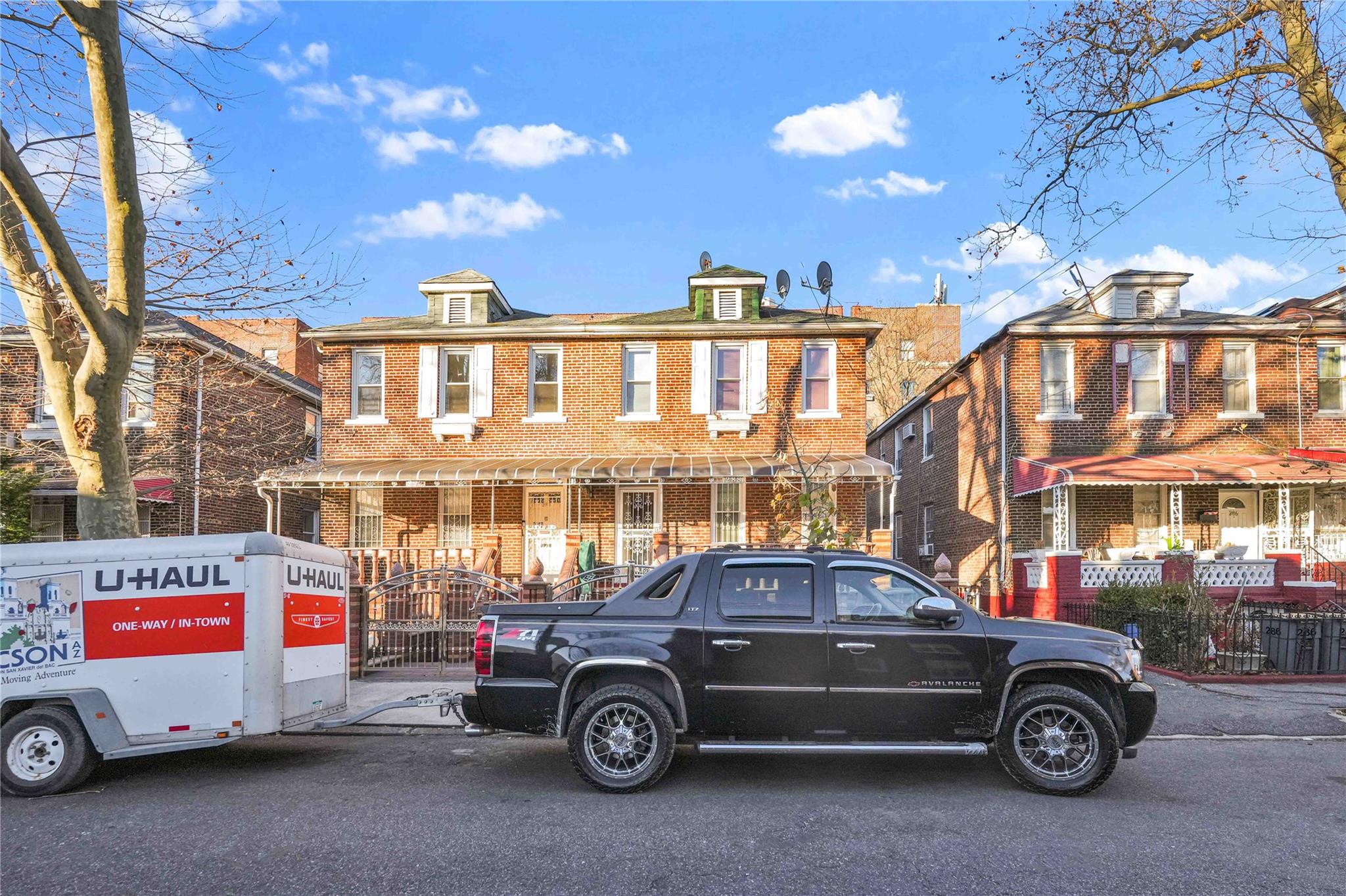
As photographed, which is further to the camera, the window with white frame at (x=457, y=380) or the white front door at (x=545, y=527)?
the window with white frame at (x=457, y=380)

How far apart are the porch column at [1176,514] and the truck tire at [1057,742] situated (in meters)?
12.0

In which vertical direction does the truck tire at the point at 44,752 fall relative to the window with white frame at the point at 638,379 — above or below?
below

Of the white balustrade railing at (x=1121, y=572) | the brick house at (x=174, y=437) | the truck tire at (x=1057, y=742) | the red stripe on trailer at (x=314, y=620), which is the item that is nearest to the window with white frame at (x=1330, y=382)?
the white balustrade railing at (x=1121, y=572)

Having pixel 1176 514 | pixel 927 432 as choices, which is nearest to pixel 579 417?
pixel 927 432

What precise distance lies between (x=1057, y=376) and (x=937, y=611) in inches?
561

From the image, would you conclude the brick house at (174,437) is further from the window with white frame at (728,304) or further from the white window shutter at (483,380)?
the window with white frame at (728,304)

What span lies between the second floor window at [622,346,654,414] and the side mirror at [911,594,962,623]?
12.7 m

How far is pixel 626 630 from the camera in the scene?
643 centimetres

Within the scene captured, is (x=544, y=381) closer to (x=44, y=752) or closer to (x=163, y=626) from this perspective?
(x=163, y=626)

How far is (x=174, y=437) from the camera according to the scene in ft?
62.1

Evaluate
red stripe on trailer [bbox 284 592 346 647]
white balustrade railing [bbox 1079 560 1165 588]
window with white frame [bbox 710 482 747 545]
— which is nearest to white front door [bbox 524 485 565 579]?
window with white frame [bbox 710 482 747 545]

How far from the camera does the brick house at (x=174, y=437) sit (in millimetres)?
17656

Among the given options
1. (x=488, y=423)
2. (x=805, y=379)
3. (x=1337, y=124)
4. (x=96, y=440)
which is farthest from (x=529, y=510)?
(x=1337, y=124)

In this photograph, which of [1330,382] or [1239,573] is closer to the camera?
[1239,573]
